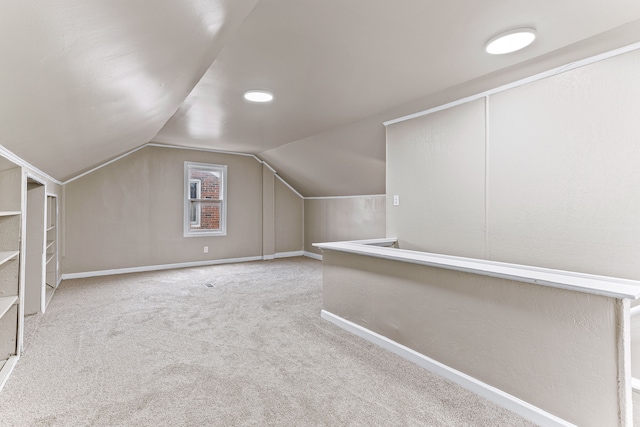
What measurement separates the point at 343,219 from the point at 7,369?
15.5 feet

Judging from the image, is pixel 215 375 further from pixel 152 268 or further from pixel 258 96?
pixel 152 268

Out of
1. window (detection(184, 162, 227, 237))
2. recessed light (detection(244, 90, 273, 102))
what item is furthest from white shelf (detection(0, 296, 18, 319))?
window (detection(184, 162, 227, 237))

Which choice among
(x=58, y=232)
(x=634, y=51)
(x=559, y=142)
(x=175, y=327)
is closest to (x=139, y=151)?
(x=58, y=232)

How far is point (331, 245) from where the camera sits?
2914mm

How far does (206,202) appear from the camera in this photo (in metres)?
5.89

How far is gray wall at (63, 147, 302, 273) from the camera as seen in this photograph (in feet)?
15.5

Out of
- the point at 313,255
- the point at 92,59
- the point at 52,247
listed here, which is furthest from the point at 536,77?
the point at 52,247

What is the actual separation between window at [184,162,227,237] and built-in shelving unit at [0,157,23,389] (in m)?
3.23

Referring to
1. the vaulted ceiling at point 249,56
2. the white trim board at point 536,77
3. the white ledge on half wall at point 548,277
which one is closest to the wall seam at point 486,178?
the white trim board at point 536,77

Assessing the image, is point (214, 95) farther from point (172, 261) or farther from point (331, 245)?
point (172, 261)

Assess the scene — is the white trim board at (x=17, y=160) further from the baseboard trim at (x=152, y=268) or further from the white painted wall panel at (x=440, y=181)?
the white painted wall panel at (x=440, y=181)

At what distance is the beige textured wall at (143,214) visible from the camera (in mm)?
4734

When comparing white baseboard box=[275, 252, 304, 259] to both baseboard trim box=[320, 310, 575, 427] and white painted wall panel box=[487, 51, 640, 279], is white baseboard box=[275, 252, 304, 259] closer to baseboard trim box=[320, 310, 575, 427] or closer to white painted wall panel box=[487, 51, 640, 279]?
baseboard trim box=[320, 310, 575, 427]

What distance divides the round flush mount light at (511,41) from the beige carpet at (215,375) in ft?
6.82
